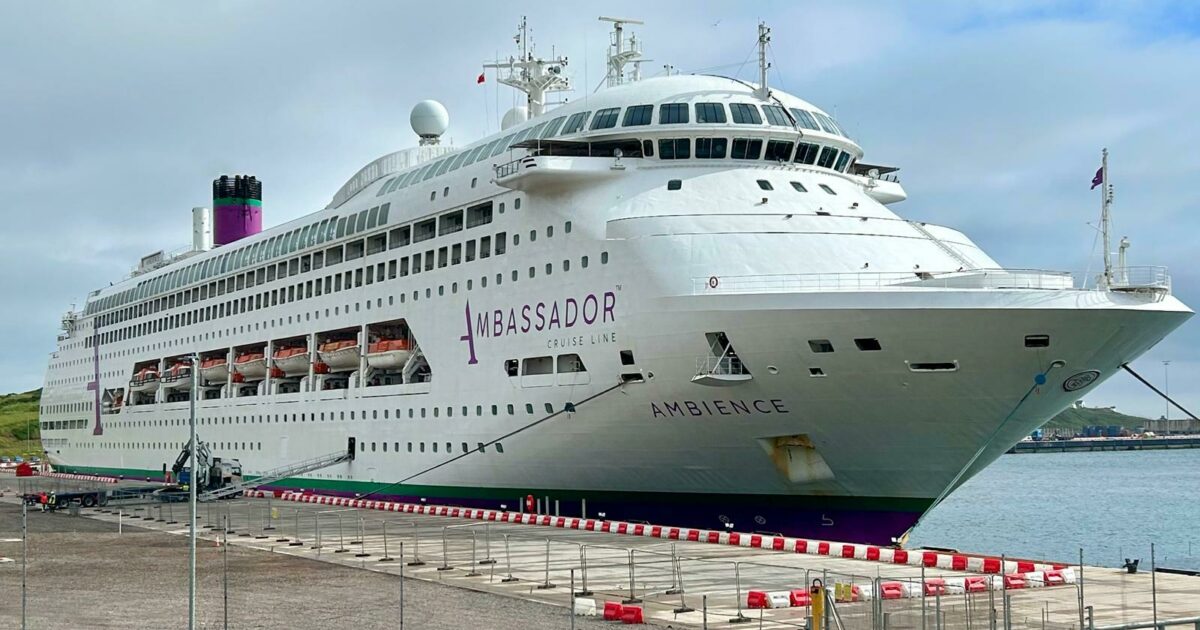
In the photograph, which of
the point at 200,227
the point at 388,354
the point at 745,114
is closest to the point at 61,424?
the point at 200,227

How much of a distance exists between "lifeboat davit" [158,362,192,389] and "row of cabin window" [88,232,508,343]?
2060mm

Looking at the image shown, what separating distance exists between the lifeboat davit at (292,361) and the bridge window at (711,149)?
1955 cm

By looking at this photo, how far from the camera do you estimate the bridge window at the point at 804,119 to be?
30984mm

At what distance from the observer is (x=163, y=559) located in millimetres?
24688

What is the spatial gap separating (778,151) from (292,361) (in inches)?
855

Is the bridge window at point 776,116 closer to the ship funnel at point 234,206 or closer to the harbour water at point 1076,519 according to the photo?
the harbour water at point 1076,519

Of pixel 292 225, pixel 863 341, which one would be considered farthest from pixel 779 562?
pixel 292 225

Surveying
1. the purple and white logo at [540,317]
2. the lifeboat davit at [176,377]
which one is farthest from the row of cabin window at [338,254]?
the lifeboat davit at [176,377]

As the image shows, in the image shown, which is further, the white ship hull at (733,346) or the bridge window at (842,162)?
the bridge window at (842,162)

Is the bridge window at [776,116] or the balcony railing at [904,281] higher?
the bridge window at [776,116]

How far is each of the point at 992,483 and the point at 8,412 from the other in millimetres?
150861

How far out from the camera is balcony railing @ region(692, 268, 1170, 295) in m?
23.1

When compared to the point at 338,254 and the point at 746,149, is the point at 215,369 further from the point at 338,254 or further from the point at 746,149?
the point at 746,149

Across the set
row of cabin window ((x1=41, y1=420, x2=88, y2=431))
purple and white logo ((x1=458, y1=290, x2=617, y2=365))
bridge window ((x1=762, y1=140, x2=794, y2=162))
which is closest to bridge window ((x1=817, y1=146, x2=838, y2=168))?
bridge window ((x1=762, y1=140, x2=794, y2=162))
